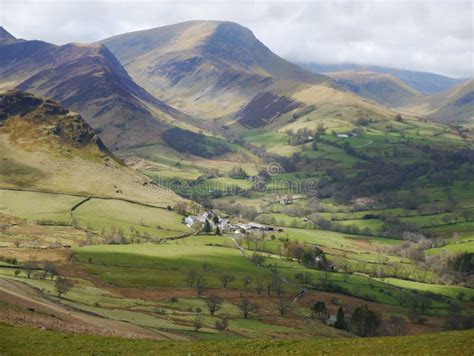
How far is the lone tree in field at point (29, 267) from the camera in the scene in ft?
394

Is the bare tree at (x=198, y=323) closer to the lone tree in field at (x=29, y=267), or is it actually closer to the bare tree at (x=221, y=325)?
the bare tree at (x=221, y=325)

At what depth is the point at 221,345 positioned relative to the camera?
55656mm

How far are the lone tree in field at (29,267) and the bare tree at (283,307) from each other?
5858 centimetres

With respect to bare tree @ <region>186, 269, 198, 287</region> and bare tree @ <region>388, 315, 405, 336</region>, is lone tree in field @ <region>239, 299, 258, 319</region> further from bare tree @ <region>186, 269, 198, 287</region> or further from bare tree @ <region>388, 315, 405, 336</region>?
bare tree @ <region>388, 315, 405, 336</region>

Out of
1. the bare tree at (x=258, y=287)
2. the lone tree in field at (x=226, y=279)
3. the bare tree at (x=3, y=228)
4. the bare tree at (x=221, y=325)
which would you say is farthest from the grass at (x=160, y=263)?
the bare tree at (x=221, y=325)

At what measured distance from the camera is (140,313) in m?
101

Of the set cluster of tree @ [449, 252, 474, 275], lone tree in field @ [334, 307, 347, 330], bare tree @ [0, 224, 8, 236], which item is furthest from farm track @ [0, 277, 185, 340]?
cluster of tree @ [449, 252, 474, 275]

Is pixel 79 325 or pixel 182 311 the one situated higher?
pixel 79 325

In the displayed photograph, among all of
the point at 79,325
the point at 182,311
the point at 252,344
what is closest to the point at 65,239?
the point at 182,311

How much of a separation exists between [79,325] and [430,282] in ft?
483

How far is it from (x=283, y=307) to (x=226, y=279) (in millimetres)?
23458

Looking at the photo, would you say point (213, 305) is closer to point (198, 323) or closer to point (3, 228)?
point (198, 323)

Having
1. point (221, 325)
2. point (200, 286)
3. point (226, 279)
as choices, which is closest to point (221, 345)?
point (221, 325)

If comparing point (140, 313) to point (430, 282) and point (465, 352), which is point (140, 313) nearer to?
point (465, 352)
